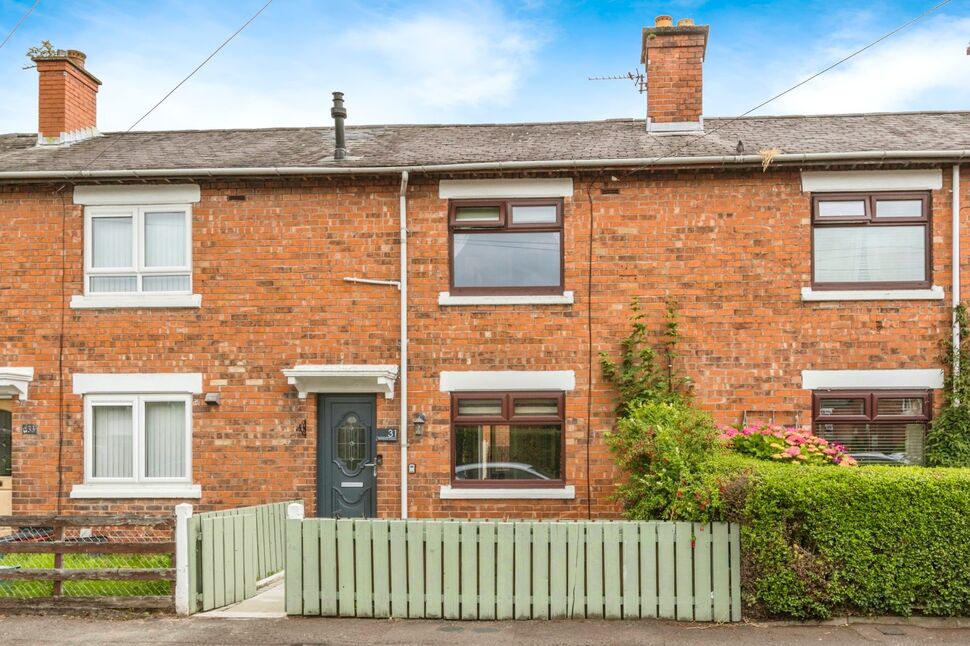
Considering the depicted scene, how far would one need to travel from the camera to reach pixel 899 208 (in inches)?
462

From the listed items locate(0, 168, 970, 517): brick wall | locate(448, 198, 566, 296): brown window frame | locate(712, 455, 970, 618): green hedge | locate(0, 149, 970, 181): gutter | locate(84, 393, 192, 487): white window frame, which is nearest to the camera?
locate(712, 455, 970, 618): green hedge

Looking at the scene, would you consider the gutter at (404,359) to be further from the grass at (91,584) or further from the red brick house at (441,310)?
the grass at (91,584)

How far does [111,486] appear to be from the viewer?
39.8 feet

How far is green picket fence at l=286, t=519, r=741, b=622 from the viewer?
855cm

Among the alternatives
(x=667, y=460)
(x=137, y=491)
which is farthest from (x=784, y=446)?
(x=137, y=491)

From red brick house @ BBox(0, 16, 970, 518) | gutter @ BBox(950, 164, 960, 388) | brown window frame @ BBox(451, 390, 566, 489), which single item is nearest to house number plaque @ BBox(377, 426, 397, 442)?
red brick house @ BBox(0, 16, 970, 518)

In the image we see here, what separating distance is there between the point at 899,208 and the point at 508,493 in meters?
6.45

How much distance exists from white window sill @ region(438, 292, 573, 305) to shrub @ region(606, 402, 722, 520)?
2.03m

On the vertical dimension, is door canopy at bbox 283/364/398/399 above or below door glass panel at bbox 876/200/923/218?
below

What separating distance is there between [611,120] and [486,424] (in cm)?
583

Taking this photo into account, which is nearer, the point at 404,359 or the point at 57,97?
the point at 404,359

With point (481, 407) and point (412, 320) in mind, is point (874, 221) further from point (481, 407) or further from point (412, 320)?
point (412, 320)


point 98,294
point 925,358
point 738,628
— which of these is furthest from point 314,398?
point 925,358

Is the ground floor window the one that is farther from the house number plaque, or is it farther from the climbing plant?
the house number plaque
